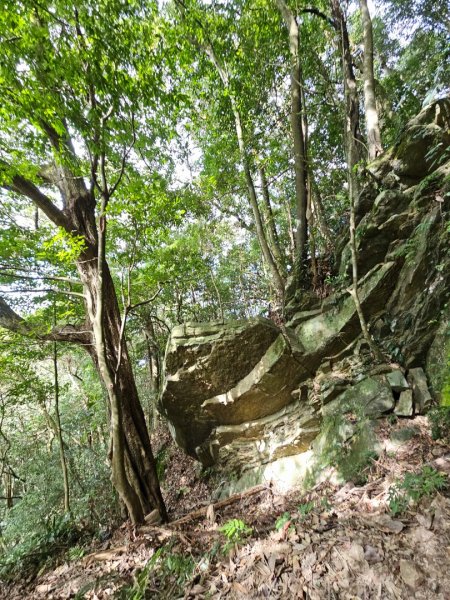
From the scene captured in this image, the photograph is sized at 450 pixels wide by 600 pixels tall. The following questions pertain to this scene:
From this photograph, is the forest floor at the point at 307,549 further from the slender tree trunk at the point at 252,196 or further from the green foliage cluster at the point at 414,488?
the slender tree trunk at the point at 252,196

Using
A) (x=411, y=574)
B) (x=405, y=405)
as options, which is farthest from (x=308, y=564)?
(x=405, y=405)

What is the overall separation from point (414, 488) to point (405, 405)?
1437mm

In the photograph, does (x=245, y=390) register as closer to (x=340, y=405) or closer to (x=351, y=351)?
(x=340, y=405)

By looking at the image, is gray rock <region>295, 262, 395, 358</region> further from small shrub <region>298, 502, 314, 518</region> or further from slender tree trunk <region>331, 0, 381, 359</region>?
small shrub <region>298, 502, 314, 518</region>

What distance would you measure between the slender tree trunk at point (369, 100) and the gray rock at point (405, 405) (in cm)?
523

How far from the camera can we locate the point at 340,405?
4539 millimetres

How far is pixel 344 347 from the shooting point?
5.22 m

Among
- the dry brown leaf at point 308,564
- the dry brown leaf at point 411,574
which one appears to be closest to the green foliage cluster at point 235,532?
the dry brown leaf at point 308,564

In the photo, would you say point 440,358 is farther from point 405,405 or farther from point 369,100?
point 369,100

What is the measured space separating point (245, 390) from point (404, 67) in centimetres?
1572

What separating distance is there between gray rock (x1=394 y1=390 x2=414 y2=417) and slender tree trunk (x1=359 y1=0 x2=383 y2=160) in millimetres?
5228

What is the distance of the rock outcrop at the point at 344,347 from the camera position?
420 cm

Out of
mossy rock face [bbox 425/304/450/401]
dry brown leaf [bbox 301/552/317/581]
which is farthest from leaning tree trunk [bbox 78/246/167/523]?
mossy rock face [bbox 425/304/450/401]

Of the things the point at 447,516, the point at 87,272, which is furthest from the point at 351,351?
the point at 87,272
